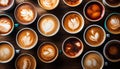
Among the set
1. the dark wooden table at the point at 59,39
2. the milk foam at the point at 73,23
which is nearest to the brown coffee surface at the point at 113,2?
the dark wooden table at the point at 59,39

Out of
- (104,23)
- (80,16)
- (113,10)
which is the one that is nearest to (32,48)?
(80,16)

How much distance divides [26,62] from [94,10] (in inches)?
48.7

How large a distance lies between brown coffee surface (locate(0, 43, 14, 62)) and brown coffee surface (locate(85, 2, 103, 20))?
48.2 inches

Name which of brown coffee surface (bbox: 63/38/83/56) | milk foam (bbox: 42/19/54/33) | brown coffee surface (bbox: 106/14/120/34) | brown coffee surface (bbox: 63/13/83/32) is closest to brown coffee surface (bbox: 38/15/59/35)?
milk foam (bbox: 42/19/54/33)

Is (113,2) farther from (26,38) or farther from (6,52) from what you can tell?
(6,52)

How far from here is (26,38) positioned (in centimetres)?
335

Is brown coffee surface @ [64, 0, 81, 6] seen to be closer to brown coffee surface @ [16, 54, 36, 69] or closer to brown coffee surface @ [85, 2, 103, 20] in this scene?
brown coffee surface @ [85, 2, 103, 20]

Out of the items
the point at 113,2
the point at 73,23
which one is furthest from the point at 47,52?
the point at 113,2

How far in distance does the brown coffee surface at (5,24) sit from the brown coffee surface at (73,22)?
2.63 ft

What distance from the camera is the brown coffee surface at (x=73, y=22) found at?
10.9 ft

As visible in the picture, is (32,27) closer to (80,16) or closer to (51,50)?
(51,50)

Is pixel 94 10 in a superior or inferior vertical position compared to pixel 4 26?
superior

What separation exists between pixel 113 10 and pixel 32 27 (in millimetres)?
1222

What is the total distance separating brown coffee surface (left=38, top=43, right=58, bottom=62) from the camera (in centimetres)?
328
